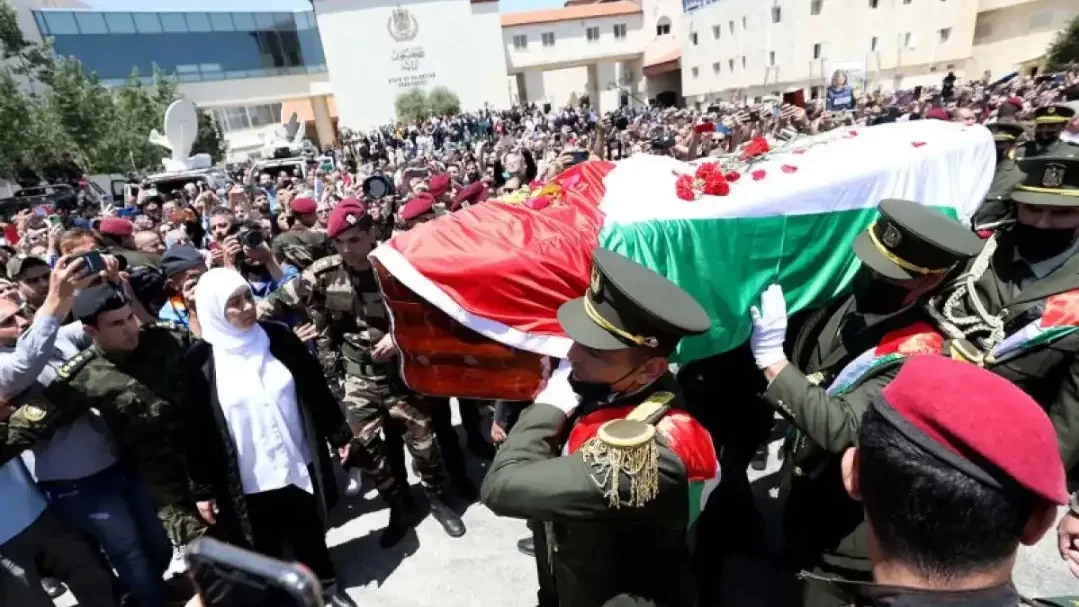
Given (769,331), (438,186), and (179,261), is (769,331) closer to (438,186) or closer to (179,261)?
(179,261)

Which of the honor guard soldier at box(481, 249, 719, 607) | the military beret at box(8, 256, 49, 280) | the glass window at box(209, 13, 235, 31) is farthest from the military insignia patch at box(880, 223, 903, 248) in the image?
the glass window at box(209, 13, 235, 31)

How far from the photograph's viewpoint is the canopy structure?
213cm

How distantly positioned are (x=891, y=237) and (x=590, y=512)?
129 cm

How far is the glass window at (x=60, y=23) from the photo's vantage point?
37.2 meters

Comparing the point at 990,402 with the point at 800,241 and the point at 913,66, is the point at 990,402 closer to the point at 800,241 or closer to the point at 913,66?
the point at 800,241

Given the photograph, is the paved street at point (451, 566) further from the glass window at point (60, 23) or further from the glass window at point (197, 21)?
the glass window at point (197, 21)

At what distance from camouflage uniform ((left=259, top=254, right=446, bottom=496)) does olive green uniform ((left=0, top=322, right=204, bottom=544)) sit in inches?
28.4

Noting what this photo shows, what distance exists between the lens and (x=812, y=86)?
3306 centimetres

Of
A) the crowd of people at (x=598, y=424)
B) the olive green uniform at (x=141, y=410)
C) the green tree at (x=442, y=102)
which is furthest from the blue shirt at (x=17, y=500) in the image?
the green tree at (x=442, y=102)

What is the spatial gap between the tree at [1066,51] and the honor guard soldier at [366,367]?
32.5m

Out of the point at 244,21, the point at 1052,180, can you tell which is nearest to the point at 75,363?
the point at 1052,180

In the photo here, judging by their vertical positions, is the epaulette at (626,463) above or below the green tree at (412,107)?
below

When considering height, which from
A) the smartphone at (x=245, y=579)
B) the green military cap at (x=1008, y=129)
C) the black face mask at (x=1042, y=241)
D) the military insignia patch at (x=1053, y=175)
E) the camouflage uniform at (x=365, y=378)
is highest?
the military insignia patch at (x=1053, y=175)

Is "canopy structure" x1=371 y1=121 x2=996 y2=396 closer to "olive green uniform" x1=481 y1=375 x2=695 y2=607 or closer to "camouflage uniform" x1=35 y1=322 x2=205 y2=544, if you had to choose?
"olive green uniform" x1=481 y1=375 x2=695 y2=607
